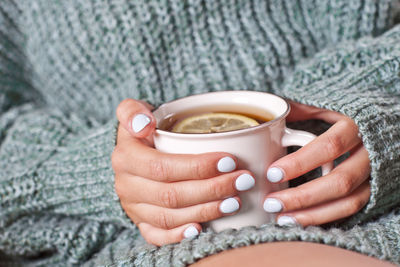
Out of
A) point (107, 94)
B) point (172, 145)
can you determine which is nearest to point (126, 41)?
point (107, 94)

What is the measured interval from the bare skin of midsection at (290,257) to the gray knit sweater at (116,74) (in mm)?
168

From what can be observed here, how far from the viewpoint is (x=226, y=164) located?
50 centimetres

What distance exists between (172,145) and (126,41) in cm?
39

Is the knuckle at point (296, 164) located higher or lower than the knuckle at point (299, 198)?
higher

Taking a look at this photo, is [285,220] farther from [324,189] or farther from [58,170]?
[58,170]

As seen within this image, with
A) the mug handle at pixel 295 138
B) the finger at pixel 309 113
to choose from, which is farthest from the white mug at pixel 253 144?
the finger at pixel 309 113

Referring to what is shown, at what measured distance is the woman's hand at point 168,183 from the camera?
19.9 inches

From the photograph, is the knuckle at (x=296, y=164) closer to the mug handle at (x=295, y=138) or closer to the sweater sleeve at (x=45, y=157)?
the mug handle at (x=295, y=138)

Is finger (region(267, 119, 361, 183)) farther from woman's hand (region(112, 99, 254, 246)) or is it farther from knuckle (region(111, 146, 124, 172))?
knuckle (region(111, 146, 124, 172))

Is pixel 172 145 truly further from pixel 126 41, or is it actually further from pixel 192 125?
pixel 126 41

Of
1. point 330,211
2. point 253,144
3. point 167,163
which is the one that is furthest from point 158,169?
point 330,211

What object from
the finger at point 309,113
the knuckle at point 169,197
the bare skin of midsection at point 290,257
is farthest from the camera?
the finger at point 309,113

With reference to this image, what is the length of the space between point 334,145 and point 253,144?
0.39ft

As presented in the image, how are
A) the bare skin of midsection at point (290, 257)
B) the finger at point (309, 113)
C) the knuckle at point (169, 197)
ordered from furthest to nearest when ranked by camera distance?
1. the finger at point (309, 113)
2. the knuckle at point (169, 197)
3. the bare skin of midsection at point (290, 257)
